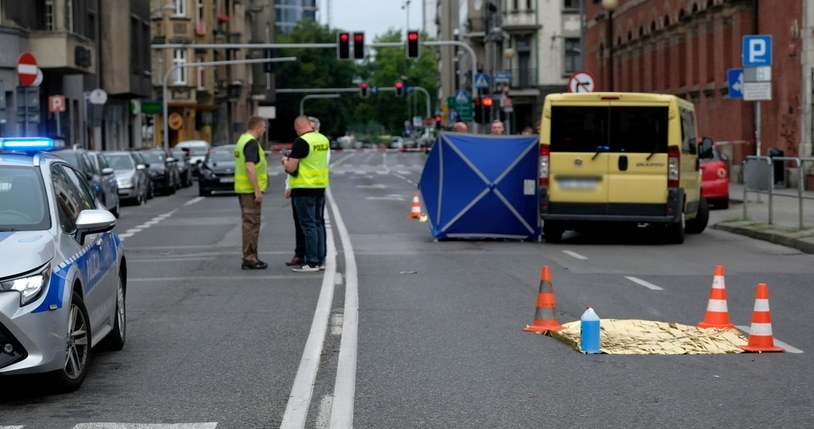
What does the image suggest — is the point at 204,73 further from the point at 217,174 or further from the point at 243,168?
the point at 243,168

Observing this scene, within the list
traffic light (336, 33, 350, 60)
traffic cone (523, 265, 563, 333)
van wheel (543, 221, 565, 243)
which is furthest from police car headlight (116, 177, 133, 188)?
traffic cone (523, 265, 563, 333)

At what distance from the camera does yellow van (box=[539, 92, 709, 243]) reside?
873 inches

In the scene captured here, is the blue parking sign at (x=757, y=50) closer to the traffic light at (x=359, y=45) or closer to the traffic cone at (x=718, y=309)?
the traffic cone at (x=718, y=309)

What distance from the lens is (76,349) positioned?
30.0 ft

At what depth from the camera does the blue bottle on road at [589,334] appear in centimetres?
1060

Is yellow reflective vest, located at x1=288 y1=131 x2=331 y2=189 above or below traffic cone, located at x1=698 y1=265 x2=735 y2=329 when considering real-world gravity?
above

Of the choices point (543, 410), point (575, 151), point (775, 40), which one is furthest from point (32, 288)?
point (775, 40)

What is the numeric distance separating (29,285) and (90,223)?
40.1 inches

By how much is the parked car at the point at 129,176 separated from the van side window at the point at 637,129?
19.1 meters

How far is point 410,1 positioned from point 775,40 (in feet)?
508

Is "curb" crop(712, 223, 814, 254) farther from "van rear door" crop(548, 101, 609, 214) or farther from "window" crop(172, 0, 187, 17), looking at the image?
"window" crop(172, 0, 187, 17)

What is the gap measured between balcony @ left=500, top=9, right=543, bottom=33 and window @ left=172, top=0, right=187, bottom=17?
64.9 ft

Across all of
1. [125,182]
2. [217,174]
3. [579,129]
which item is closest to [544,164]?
[579,129]

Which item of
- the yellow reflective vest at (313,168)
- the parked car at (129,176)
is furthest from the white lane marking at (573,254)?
the parked car at (129,176)
